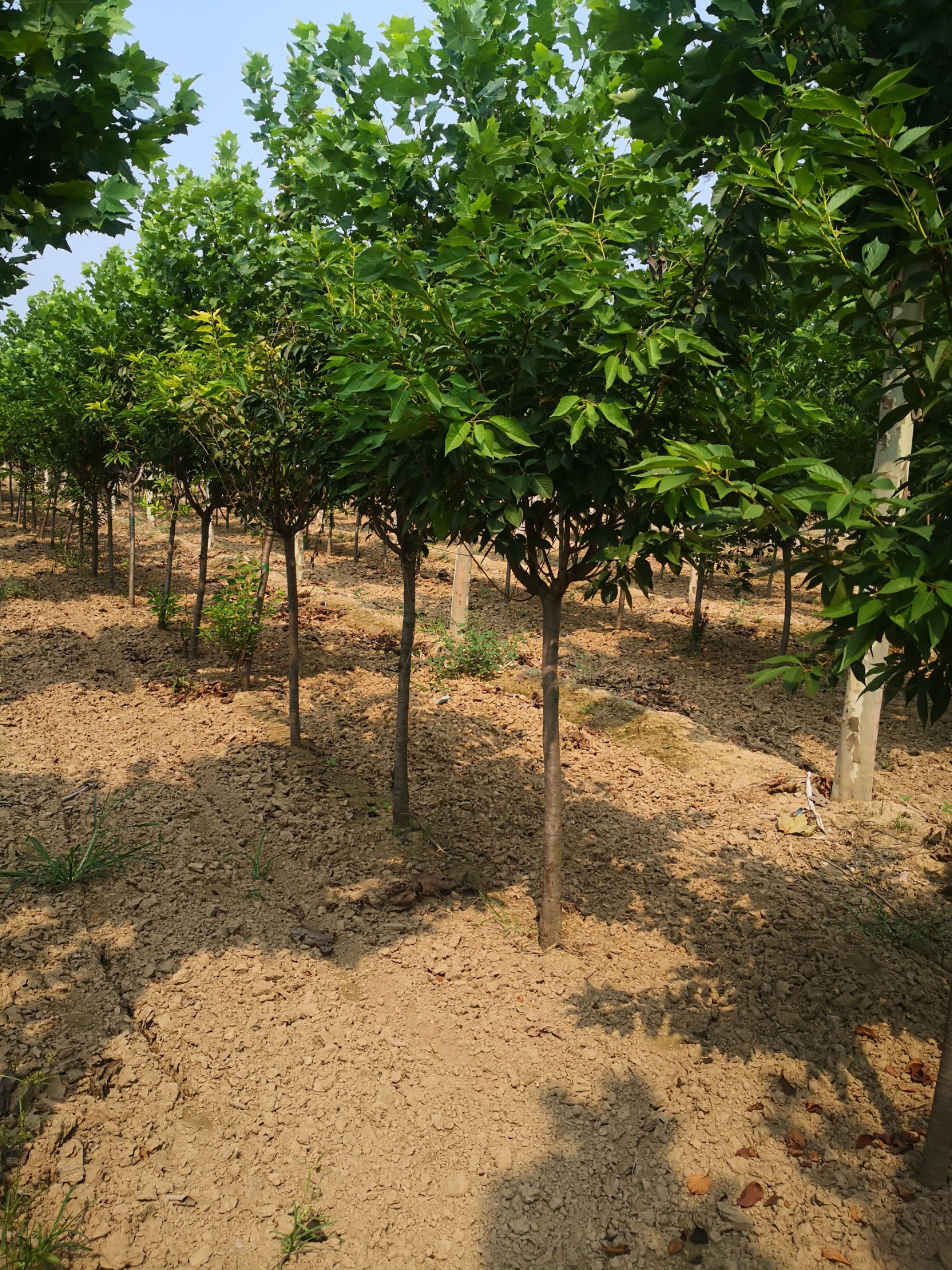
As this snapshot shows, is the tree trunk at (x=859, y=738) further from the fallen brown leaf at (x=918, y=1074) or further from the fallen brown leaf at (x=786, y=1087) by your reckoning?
the fallen brown leaf at (x=786, y=1087)

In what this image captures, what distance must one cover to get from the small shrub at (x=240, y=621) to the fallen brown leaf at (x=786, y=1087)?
6911 millimetres

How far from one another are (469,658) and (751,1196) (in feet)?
24.0

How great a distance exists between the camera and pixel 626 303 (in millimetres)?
3441

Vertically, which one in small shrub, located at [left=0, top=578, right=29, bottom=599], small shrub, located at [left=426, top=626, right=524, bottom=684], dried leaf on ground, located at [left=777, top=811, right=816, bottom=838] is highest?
small shrub, located at [left=0, top=578, right=29, bottom=599]

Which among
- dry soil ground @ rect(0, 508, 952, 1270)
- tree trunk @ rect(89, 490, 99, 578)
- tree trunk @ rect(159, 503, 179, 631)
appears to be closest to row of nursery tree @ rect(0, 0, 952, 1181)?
dry soil ground @ rect(0, 508, 952, 1270)

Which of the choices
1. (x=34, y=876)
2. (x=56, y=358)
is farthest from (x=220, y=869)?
(x=56, y=358)

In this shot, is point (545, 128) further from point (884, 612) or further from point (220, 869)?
point (220, 869)

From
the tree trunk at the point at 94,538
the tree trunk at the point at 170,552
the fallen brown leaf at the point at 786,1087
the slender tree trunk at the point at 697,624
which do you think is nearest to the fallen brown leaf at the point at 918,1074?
the fallen brown leaf at the point at 786,1087

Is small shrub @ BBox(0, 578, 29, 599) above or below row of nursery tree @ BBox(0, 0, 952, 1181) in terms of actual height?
below

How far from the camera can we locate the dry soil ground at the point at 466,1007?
9.86ft

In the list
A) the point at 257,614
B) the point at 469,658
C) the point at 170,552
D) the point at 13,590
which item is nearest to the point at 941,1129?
the point at 469,658

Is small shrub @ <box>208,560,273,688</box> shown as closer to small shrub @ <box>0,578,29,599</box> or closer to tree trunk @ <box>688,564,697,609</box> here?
small shrub @ <box>0,578,29,599</box>

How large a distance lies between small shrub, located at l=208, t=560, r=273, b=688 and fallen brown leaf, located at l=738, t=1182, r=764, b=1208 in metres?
7.19

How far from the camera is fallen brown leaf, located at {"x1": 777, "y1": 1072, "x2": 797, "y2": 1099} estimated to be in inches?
140
